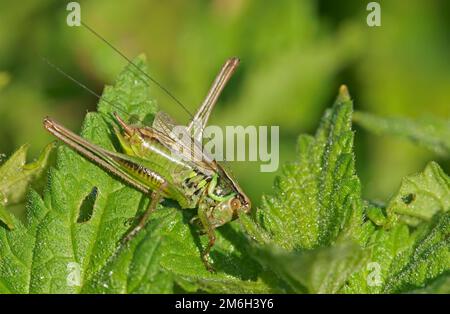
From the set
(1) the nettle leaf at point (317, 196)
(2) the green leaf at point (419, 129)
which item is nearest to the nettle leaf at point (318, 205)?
(1) the nettle leaf at point (317, 196)

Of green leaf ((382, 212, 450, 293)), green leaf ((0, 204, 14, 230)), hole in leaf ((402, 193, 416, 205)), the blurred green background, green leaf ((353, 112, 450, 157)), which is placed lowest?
green leaf ((382, 212, 450, 293))

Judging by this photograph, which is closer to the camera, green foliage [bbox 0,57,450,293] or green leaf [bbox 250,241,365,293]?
green leaf [bbox 250,241,365,293]

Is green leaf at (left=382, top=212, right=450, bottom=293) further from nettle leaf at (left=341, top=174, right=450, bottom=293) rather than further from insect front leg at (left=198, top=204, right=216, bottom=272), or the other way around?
insect front leg at (left=198, top=204, right=216, bottom=272)

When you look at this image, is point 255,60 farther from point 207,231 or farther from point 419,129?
point 207,231

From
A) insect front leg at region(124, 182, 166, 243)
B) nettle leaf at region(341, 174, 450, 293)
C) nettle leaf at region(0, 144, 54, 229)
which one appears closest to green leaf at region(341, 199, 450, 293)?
nettle leaf at region(341, 174, 450, 293)

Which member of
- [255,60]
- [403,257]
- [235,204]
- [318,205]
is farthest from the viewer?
[255,60]

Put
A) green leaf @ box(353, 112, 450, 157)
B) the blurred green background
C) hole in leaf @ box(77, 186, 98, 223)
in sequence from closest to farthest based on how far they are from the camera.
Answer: hole in leaf @ box(77, 186, 98, 223), green leaf @ box(353, 112, 450, 157), the blurred green background

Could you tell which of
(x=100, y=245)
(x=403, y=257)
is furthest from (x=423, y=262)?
(x=100, y=245)
